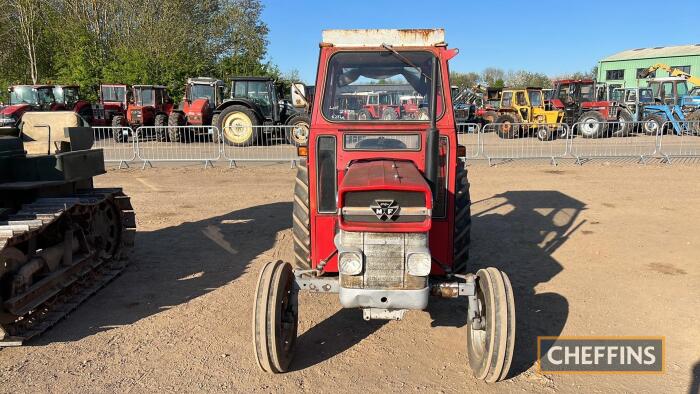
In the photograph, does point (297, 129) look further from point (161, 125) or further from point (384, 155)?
point (384, 155)

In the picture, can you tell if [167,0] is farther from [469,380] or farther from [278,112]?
[469,380]

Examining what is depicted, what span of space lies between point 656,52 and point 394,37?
166 ft

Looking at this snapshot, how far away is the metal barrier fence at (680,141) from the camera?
1455 cm

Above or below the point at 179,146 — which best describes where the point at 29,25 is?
above

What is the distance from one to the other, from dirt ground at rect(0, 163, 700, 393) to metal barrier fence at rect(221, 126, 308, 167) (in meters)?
6.08

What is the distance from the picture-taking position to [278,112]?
19406 millimetres

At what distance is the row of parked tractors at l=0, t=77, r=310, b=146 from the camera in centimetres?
1802

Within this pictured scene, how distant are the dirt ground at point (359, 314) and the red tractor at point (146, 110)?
40.4 ft

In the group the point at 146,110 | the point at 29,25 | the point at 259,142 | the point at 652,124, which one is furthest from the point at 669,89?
the point at 29,25

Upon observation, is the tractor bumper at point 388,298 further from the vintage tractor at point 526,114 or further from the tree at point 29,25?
the tree at point 29,25

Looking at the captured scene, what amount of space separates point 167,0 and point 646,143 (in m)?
26.8

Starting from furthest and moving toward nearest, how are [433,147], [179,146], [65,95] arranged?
[65,95] → [179,146] → [433,147]

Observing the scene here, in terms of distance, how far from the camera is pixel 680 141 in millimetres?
18078

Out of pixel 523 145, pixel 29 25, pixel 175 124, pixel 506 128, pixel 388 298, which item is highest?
pixel 29 25
